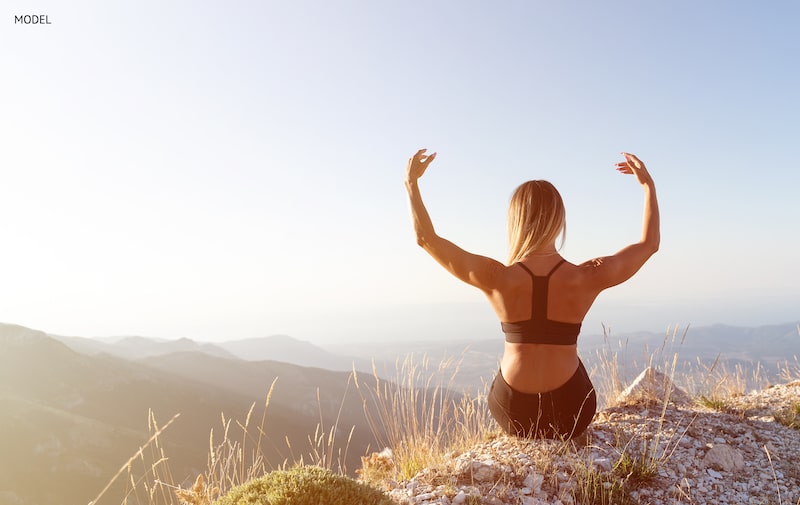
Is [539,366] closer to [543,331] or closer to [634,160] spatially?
[543,331]

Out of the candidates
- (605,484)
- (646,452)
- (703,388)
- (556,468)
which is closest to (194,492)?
(556,468)

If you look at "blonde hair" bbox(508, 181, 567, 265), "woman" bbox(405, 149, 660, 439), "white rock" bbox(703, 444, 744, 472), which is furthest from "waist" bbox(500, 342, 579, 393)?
"white rock" bbox(703, 444, 744, 472)

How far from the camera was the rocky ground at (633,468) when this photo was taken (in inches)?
157

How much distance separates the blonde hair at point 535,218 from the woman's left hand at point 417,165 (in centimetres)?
86

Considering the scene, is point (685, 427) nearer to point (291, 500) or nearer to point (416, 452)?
point (416, 452)

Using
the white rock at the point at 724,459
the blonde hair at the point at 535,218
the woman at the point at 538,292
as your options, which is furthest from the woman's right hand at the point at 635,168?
the white rock at the point at 724,459

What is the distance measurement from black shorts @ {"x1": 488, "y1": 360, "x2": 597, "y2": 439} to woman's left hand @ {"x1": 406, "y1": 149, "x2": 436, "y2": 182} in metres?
1.98

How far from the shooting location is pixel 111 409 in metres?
78.6

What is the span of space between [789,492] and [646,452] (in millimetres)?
1221

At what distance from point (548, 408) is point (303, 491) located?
A: 7.74 ft

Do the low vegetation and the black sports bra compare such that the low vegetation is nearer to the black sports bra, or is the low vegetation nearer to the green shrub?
the green shrub

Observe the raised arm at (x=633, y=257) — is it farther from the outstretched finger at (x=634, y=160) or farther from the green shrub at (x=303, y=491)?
the green shrub at (x=303, y=491)

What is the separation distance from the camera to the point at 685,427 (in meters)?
5.49

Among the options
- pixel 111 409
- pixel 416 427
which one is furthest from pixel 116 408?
pixel 416 427
